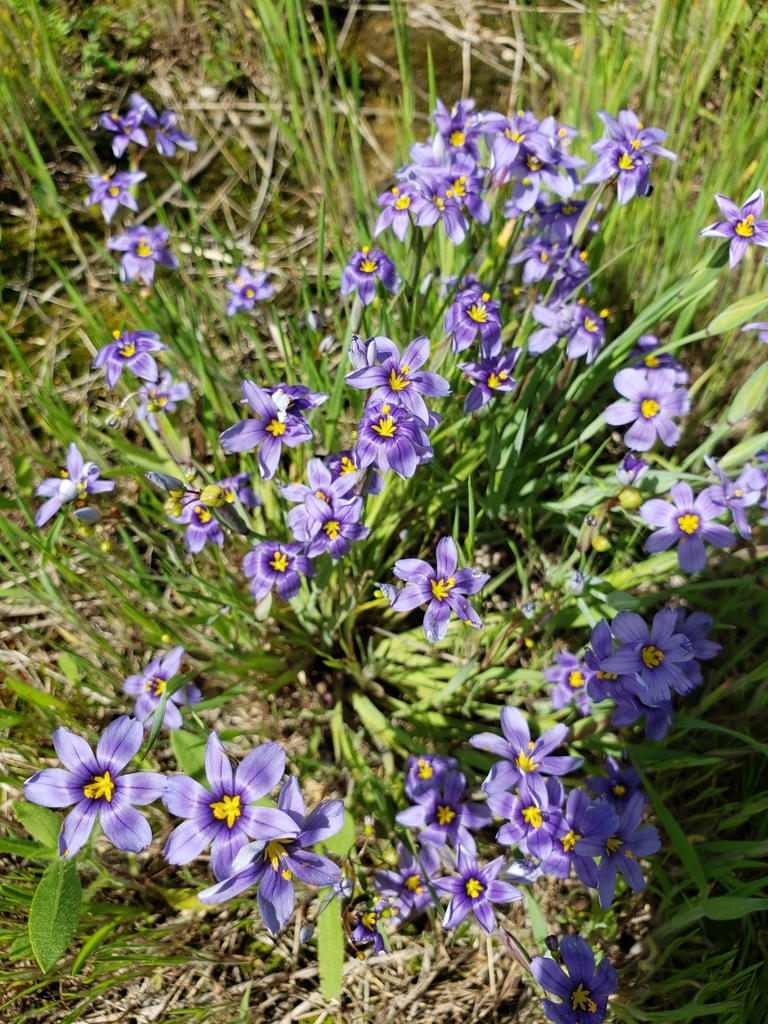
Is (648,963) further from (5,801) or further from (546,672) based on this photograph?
(5,801)

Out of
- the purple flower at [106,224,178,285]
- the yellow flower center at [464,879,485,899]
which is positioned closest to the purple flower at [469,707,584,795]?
the yellow flower center at [464,879,485,899]

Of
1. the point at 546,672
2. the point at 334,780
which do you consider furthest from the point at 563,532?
the point at 334,780

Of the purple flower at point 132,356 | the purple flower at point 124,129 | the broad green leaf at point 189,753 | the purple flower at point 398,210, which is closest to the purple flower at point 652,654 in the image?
the broad green leaf at point 189,753

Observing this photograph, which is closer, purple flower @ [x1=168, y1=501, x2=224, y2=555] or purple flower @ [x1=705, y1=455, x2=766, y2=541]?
purple flower @ [x1=705, y1=455, x2=766, y2=541]

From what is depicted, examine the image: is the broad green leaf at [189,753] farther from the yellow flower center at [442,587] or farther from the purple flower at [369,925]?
the yellow flower center at [442,587]

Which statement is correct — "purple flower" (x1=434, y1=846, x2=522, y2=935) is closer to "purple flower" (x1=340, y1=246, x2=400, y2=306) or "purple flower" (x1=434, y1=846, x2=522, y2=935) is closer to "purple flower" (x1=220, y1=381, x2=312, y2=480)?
"purple flower" (x1=220, y1=381, x2=312, y2=480)

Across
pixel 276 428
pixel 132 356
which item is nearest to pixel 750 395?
pixel 276 428
